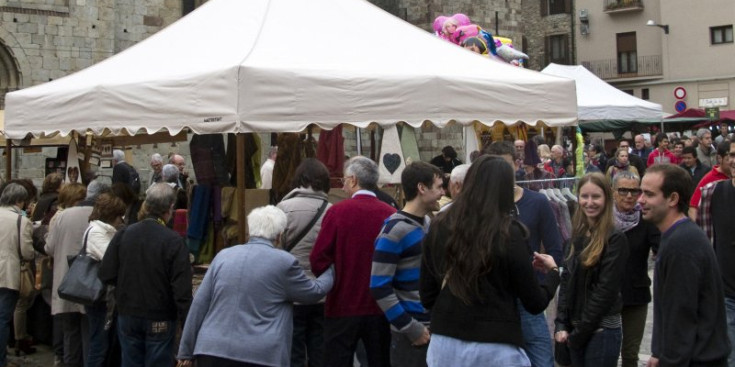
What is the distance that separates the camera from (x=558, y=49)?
4397cm

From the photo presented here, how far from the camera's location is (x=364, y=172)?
564 centimetres

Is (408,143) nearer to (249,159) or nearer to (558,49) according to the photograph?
(249,159)

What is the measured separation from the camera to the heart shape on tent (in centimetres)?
897

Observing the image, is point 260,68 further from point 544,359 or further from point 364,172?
point 544,359

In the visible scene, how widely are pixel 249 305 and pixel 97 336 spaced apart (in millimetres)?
2790

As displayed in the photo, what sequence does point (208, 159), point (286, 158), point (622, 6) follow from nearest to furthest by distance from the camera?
point (208, 159), point (286, 158), point (622, 6)

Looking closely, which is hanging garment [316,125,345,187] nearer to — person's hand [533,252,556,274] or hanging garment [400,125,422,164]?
hanging garment [400,125,422,164]

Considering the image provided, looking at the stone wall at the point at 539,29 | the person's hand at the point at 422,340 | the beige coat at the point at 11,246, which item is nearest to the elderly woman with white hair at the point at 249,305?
the person's hand at the point at 422,340

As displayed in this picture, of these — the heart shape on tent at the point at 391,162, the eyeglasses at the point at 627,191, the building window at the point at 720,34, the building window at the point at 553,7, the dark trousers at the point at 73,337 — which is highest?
the building window at the point at 553,7

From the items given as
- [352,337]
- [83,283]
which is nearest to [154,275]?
[83,283]

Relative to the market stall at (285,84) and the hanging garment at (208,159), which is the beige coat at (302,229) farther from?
the hanging garment at (208,159)

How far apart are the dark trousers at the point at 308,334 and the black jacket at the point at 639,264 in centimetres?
194

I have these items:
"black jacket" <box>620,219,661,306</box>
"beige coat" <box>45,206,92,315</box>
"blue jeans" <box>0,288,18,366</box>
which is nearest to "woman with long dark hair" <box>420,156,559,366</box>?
"black jacket" <box>620,219,661,306</box>

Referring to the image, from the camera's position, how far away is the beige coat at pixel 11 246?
7801mm
